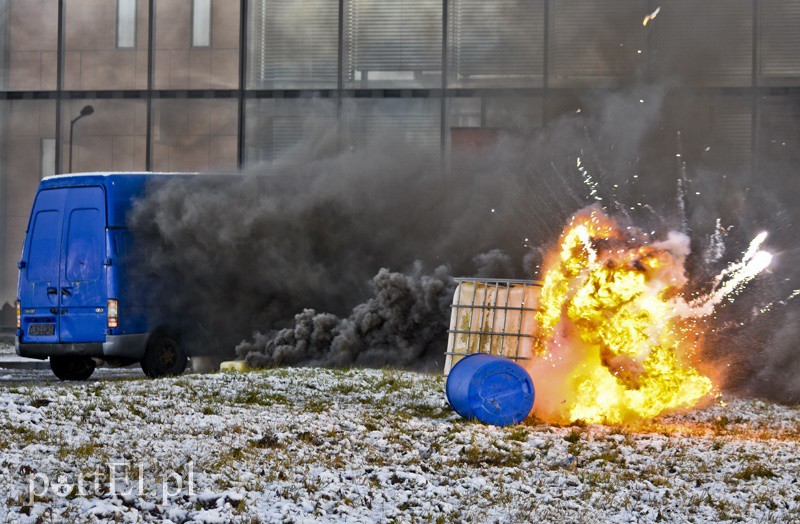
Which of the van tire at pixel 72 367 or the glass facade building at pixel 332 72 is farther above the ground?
the glass facade building at pixel 332 72

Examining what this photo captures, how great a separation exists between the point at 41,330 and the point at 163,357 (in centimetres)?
171

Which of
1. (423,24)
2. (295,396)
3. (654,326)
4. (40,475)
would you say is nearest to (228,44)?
(423,24)

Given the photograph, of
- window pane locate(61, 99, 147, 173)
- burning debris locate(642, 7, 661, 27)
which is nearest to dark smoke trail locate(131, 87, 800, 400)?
burning debris locate(642, 7, 661, 27)

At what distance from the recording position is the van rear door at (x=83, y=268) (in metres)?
13.9

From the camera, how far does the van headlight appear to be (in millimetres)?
13828

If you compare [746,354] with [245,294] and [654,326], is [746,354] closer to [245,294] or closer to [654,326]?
[654,326]

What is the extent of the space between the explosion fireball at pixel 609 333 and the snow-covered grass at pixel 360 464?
461mm

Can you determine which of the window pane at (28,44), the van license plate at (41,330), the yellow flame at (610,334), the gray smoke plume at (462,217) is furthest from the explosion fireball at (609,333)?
the window pane at (28,44)

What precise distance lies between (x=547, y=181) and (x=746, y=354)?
5.04 meters

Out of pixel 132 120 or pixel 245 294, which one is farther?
pixel 132 120

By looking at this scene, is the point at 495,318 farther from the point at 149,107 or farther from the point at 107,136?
the point at 107,136

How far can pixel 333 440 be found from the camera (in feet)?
27.0

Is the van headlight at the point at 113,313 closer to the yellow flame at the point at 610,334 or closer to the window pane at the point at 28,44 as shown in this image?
the yellow flame at the point at 610,334

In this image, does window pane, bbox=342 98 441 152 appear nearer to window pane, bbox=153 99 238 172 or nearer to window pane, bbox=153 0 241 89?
window pane, bbox=153 99 238 172
